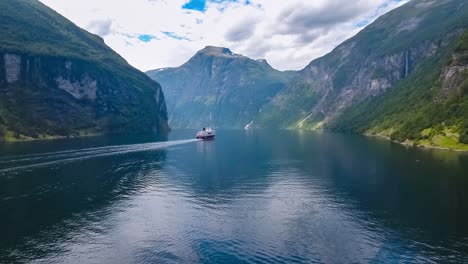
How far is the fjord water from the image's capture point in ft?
202

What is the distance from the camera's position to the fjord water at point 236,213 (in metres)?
61.6

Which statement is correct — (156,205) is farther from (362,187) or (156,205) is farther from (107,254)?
(362,187)

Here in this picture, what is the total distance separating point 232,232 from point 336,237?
63.4 feet

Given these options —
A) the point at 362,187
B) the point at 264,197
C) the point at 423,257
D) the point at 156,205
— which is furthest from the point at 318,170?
the point at 423,257

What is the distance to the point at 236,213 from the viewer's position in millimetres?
85312

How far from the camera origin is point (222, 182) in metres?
125

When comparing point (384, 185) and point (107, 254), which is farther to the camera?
point (384, 185)

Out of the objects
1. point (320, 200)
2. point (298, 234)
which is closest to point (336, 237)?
point (298, 234)

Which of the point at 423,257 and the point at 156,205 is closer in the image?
the point at 423,257

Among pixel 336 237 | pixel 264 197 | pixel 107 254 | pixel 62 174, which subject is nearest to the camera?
pixel 107 254

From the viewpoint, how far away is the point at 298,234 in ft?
229

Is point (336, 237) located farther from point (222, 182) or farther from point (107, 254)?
point (222, 182)

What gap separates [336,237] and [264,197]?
35263mm

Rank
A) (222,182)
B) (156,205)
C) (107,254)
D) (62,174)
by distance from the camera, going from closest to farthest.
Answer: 1. (107,254)
2. (156,205)
3. (222,182)
4. (62,174)
